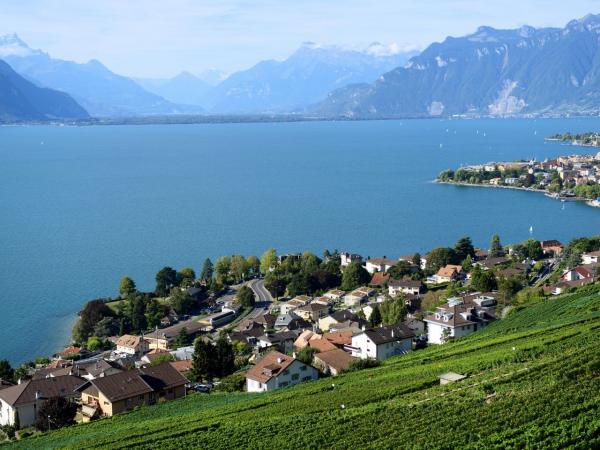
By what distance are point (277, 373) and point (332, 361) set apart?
185 cm

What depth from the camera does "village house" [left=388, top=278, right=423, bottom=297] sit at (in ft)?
80.6

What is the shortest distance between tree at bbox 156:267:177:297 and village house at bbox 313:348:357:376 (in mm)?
11472

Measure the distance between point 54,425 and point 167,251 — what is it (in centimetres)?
2209

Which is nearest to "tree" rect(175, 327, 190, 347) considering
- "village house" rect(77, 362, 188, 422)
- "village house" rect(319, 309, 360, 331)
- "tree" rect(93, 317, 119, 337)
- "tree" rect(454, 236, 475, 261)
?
"tree" rect(93, 317, 119, 337)

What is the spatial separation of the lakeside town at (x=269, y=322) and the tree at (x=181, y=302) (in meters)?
0.05

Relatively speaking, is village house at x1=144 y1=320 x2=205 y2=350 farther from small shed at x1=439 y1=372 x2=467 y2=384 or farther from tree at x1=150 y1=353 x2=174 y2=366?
small shed at x1=439 y1=372 x2=467 y2=384

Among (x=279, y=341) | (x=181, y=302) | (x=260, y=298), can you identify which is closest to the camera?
(x=279, y=341)

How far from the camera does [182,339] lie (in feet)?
67.6

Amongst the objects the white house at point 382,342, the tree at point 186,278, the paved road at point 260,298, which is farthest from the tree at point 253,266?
the white house at point 382,342

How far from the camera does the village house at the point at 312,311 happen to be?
22.4 metres

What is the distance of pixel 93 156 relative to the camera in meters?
88.8

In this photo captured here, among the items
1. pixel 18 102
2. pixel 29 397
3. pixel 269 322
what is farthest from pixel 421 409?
pixel 18 102

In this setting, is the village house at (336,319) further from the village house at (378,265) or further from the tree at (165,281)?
the tree at (165,281)

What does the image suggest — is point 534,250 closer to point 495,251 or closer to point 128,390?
point 495,251
